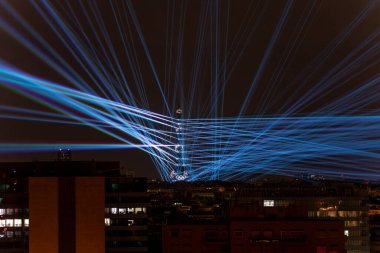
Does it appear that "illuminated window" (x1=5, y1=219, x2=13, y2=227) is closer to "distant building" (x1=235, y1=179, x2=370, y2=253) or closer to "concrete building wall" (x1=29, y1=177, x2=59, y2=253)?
"concrete building wall" (x1=29, y1=177, x2=59, y2=253)

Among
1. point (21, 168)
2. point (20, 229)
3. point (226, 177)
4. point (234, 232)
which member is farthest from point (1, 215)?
point (226, 177)

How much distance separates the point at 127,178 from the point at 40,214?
422 centimetres

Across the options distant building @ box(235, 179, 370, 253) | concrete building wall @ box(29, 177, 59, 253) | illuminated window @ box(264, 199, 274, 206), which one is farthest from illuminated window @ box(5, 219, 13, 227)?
illuminated window @ box(264, 199, 274, 206)

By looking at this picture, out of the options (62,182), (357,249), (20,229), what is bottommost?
(357,249)

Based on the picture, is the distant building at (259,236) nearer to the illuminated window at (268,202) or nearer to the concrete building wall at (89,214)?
the concrete building wall at (89,214)

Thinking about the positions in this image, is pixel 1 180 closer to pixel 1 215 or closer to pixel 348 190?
pixel 1 215

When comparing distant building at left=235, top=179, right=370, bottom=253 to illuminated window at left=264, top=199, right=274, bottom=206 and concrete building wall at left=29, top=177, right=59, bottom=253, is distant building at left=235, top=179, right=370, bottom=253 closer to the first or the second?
illuminated window at left=264, top=199, right=274, bottom=206

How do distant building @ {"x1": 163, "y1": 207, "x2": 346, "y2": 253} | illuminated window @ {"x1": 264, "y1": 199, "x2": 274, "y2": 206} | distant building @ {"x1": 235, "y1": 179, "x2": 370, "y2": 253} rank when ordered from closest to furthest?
distant building @ {"x1": 163, "y1": 207, "x2": 346, "y2": 253} < distant building @ {"x1": 235, "y1": 179, "x2": 370, "y2": 253} < illuminated window @ {"x1": 264, "y1": 199, "x2": 274, "y2": 206}

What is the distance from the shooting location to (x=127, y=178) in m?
19.8

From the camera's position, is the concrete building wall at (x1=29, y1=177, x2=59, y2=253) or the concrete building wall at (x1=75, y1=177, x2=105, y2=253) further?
the concrete building wall at (x1=75, y1=177, x2=105, y2=253)

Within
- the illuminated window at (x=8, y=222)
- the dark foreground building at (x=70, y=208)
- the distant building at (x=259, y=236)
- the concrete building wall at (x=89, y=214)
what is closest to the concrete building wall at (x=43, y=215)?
the dark foreground building at (x=70, y=208)

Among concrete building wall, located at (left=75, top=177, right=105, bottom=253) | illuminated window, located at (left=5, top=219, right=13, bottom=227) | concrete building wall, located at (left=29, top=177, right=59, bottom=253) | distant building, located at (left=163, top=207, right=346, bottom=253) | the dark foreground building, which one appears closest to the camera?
distant building, located at (left=163, top=207, right=346, bottom=253)

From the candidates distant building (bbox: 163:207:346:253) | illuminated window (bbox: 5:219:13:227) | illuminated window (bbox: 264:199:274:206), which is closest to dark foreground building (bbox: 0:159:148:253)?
illuminated window (bbox: 5:219:13:227)

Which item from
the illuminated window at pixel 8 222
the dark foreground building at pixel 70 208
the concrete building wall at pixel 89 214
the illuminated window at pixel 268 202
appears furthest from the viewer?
the illuminated window at pixel 268 202
